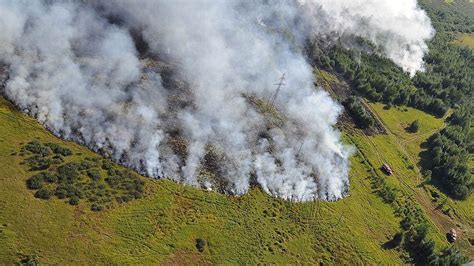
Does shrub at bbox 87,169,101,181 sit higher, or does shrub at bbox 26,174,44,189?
shrub at bbox 87,169,101,181

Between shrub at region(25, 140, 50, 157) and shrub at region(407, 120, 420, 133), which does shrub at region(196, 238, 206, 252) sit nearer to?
shrub at region(25, 140, 50, 157)

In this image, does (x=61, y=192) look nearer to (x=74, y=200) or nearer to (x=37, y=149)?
(x=74, y=200)

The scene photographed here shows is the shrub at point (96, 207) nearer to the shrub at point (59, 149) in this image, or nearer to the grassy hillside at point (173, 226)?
the grassy hillside at point (173, 226)

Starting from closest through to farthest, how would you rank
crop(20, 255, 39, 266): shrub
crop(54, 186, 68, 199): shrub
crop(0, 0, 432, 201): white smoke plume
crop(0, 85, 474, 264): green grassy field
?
crop(20, 255, 39, 266): shrub, crop(0, 85, 474, 264): green grassy field, crop(54, 186, 68, 199): shrub, crop(0, 0, 432, 201): white smoke plume

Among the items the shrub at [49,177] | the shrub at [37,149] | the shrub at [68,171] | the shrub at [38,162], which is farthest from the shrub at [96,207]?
the shrub at [37,149]

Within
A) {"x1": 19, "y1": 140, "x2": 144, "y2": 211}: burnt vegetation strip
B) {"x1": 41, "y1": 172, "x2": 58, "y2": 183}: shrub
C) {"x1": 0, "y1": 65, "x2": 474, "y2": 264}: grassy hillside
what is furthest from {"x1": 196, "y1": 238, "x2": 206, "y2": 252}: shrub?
{"x1": 41, "y1": 172, "x2": 58, "y2": 183}: shrub
